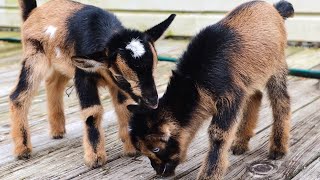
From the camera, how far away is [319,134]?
14.3 feet

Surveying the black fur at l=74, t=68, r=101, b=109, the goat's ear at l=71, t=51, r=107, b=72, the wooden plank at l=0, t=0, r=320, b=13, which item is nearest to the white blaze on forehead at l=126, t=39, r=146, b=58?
the goat's ear at l=71, t=51, r=107, b=72

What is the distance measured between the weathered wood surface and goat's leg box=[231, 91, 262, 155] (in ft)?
11.8

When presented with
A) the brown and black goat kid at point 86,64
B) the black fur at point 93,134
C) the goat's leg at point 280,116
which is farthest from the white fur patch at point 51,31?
the goat's leg at point 280,116

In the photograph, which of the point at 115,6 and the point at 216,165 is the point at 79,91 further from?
the point at 115,6

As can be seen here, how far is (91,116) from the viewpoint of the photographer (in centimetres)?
393

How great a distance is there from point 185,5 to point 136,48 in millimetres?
5079

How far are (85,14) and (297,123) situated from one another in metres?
1.99

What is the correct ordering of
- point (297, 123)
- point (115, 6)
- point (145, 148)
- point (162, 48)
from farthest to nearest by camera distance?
point (115, 6), point (162, 48), point (297, 123), point (145, 148)

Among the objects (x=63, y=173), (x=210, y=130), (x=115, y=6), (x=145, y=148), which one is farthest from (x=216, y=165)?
(x=115, y=6)

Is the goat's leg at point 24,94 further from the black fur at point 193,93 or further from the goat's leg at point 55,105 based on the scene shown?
the black fur at point 193,93

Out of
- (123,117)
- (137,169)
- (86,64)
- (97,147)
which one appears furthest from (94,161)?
(86,64)

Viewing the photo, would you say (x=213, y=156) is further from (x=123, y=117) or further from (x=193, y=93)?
(x=123, y=117)

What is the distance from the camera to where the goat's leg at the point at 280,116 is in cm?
395

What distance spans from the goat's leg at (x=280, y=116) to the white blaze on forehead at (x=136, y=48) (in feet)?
3.34
